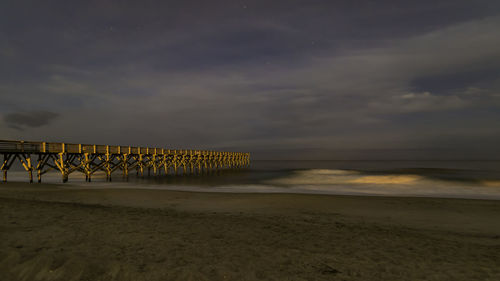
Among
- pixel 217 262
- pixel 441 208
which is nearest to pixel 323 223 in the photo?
pixel 217 262

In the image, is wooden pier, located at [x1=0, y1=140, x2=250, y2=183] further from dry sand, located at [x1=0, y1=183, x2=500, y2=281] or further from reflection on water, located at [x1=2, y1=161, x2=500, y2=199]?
dry sand, located at [x1=0, y1=183, x2=500, y2=281]

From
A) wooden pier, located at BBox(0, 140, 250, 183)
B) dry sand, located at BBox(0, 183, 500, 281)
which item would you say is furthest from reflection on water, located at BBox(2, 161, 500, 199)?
dry sand, located at BBox(0, 183, 500, 281)

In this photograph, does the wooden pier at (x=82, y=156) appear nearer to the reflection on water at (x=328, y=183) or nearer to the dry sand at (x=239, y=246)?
the reflection on water at (x=328, y=183)

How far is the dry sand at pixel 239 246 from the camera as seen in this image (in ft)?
13.8

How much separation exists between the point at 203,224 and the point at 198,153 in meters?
36.7

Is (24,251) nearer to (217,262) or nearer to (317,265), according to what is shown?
(217,262)

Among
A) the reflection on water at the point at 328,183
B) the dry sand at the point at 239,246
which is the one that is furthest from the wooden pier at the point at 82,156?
the dry sand at the point at 239,246

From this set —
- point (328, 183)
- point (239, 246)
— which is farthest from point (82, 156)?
point (239, 246)

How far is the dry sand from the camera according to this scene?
13.8 feet

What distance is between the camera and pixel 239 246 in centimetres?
545

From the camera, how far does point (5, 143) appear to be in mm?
19828

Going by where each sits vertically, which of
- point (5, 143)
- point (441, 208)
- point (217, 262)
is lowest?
point (441, 208)

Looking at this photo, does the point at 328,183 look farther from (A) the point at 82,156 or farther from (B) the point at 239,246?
(A) the point at 82,156

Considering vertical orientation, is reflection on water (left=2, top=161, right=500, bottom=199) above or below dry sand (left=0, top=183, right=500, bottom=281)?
below
